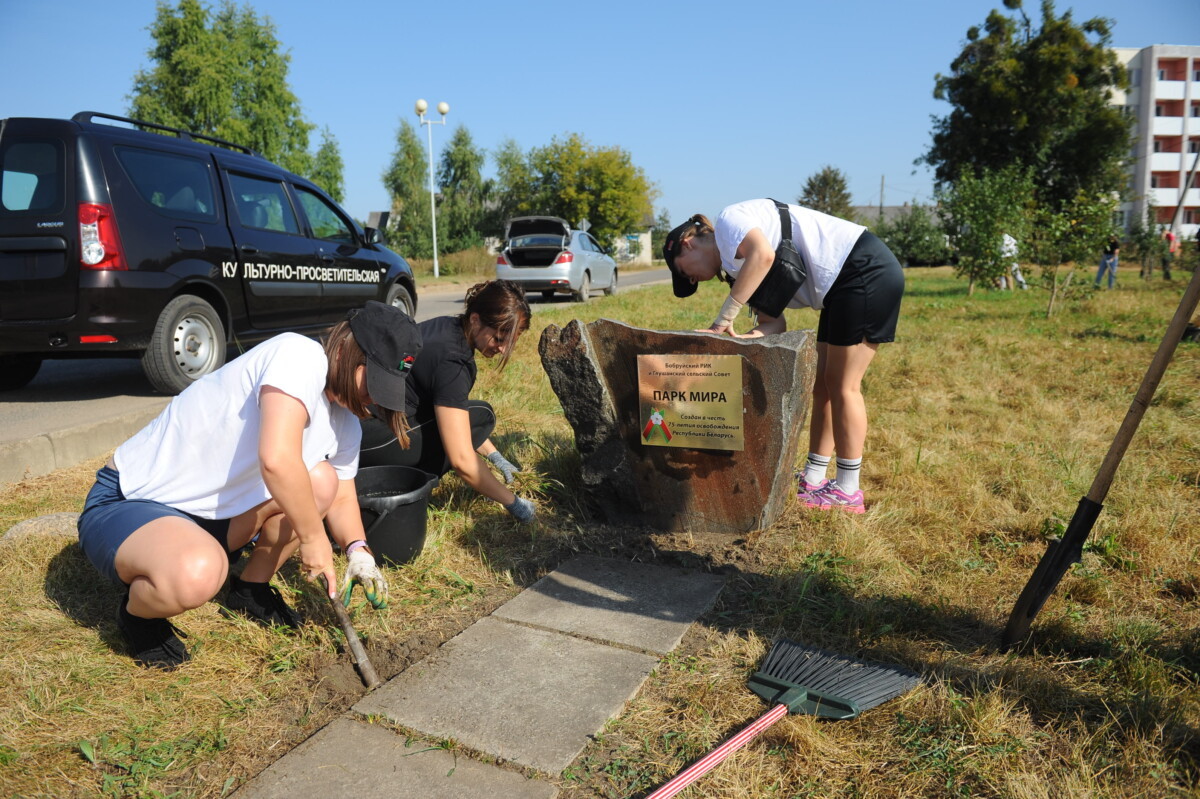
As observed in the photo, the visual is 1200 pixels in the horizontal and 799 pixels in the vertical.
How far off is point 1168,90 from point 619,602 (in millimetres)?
73448

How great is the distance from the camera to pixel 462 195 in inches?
1929

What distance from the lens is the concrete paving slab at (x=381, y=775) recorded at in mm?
1892

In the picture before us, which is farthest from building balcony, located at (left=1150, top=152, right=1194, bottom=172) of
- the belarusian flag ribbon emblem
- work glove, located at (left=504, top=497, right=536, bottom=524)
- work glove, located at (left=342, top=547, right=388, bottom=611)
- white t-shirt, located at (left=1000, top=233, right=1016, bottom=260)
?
work glove, located at (left=342, top=547, right=388, bottom=611)

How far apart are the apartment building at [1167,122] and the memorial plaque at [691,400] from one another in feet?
219

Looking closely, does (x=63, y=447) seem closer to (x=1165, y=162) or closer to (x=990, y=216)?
(x=990, y=216)

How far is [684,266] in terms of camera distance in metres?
3.57

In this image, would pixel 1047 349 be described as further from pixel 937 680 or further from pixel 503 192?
pixel 503 192

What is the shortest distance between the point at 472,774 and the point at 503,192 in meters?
49.5

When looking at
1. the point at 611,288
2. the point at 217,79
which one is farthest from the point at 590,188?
the point at 611,288

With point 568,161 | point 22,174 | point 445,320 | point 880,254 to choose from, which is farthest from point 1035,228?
point 568,161

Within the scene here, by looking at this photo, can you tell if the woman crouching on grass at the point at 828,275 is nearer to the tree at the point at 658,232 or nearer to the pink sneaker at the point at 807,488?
the pink sneaker at the point at 807,488

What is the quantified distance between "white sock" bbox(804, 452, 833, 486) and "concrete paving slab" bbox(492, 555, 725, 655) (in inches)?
36.5

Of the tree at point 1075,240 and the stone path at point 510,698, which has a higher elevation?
the tree at point 1075,240

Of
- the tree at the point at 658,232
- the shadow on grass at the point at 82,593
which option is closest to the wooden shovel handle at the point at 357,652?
the shadow on grass at the point at 82,593
